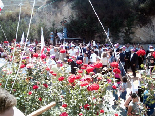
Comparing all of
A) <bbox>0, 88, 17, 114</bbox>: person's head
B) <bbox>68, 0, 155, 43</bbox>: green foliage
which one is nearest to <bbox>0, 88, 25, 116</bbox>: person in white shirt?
<bbox>0, 88, 17, 114</bbox>: person's head

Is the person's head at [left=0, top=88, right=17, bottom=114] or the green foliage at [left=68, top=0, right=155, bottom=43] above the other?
the green foliage at [left=68, top=0, right=155, bottom=43]

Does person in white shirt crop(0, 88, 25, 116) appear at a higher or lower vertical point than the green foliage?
lower

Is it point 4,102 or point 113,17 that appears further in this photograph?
point 113,17

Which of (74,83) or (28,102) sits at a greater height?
(74,83)

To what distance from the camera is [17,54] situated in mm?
6695

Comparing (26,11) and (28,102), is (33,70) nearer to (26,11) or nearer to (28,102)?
(28,102)

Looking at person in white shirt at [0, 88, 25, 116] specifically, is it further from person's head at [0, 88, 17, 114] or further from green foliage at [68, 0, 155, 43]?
green foliage at [68, 0, 155, 43]

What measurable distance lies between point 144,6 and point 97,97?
2351 cm

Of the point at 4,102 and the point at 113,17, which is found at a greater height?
the point at 113,17

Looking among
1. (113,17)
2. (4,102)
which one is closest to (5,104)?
(4,102)

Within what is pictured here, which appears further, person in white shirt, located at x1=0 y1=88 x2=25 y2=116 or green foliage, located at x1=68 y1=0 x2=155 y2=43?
green foliage, located at x1=68 y1=0 x2=155 y2=43

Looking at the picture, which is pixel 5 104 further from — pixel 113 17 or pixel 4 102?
pixel 113 17

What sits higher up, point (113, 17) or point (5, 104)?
point (113, 17)

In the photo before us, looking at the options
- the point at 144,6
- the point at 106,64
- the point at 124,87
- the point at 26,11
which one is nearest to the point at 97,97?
the point at 124,87
